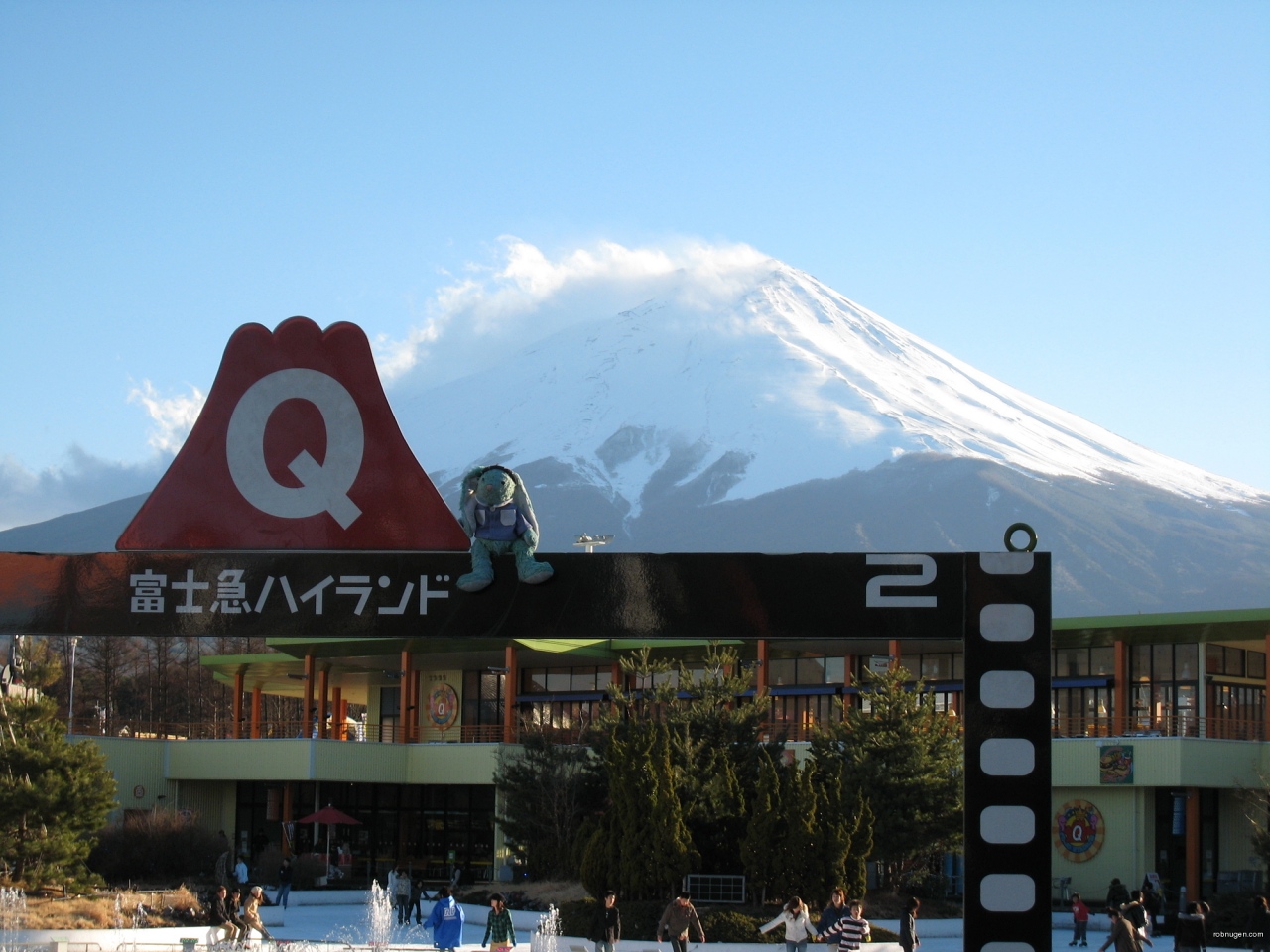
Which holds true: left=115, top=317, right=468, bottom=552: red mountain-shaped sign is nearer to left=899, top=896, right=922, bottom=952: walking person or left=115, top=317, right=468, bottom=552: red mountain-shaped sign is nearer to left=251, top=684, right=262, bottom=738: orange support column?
left=899, top=896, right=922, bottom=952: walking person

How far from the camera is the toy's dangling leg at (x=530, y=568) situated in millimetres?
7094

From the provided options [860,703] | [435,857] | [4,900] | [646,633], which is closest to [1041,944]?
[646,633]

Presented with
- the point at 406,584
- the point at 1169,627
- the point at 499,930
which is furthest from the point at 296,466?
the point at 1169,627

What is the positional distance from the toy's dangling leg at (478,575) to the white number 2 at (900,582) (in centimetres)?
173

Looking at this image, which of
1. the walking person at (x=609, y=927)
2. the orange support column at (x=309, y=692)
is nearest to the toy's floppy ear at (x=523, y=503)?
the walking person at (x=609, y=927)

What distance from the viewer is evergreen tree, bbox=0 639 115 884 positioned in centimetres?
2966

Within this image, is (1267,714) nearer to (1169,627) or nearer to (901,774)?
(1169,627)

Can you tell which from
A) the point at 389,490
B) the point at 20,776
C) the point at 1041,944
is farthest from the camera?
the point at 20,776

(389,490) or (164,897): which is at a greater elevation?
(389,490)

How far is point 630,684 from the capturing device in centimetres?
5262

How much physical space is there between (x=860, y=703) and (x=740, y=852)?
Result: 68.6 ft

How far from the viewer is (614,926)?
69.7 ft

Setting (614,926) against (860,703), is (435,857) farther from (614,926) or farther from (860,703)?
(614,926)

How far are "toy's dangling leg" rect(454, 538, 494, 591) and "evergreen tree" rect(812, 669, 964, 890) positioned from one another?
86.9ft
